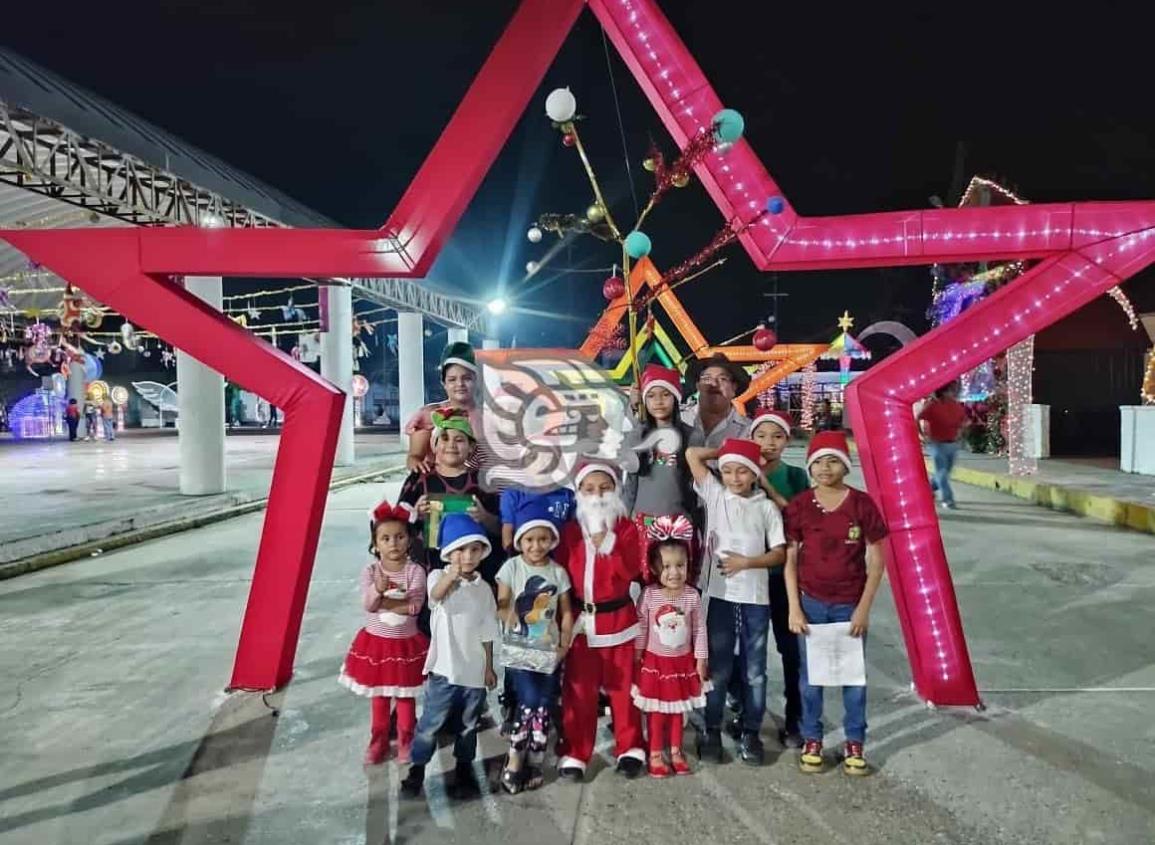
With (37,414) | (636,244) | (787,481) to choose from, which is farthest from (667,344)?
(37,414)

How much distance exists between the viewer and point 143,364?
140ft

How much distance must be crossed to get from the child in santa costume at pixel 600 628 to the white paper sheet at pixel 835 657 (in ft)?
2.42

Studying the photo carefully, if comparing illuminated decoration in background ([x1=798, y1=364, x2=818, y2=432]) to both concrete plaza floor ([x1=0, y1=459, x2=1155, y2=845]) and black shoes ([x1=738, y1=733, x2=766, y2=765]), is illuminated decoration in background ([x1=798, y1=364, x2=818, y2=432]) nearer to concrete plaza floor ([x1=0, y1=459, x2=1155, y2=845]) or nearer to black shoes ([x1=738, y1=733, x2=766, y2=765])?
concrete plaza floor ([x1=0, y1=459, x2=1155, y2=845])

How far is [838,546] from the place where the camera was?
10.7ft

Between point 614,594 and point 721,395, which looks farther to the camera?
point 721,395

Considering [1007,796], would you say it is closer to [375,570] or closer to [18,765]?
[375,570]

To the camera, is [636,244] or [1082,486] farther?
[1082,486]

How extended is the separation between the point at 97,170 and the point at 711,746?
10.3 m

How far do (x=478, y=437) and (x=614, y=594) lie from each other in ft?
3.82

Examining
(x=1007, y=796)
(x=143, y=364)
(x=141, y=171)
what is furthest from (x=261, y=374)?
(x=143, y=364)

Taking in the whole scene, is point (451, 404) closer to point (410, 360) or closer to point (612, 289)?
point (612, 289)

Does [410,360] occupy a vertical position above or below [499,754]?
above

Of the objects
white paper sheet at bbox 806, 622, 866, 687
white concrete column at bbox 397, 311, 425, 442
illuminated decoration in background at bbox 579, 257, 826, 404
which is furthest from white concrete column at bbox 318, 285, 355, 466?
white paper sheet at bbox 806, 622, 866, 687

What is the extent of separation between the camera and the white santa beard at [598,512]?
10.7 feet
